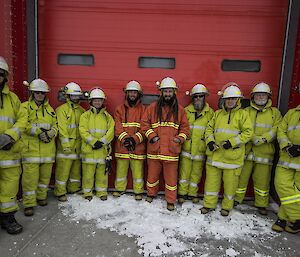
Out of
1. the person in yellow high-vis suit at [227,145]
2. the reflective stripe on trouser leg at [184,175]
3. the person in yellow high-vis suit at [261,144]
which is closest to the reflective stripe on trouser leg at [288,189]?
the person in yellow high-vis suit at [261,144]

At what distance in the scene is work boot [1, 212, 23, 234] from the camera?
11.1ft

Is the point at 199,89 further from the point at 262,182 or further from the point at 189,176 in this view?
Result: the point at 262,182

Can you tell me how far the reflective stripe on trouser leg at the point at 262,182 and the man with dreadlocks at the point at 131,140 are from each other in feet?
→ 5.95

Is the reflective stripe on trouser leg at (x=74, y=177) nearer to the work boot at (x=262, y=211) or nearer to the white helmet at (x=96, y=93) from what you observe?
the white helmet at (x=96, y=93)

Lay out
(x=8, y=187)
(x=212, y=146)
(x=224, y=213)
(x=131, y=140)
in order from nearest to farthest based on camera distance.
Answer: (x=8, y=187)
(x=212, y=146)
(x=224, y=213)
(x=131, y=140)

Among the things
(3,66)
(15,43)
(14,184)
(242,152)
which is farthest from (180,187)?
(15,43)

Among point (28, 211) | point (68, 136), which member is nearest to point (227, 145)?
point (68, 136)

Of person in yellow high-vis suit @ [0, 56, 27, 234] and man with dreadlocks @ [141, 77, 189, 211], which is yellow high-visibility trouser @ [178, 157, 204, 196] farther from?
person in yellow high-vis suit @ [0, 56, 27, 234]

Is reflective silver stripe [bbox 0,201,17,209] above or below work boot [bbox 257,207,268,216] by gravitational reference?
above

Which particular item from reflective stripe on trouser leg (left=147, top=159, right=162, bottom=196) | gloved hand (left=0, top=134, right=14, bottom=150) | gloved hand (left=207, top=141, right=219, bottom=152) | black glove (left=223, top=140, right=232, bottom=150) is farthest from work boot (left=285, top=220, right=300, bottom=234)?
gloved hand (left=0, top=134, right=14, bottom=150)

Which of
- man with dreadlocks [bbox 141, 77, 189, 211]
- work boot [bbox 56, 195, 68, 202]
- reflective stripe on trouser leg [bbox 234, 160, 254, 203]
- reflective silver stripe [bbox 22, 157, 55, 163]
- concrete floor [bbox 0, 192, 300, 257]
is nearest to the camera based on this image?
concrete floor [bbox 0, 192, 300, 257]

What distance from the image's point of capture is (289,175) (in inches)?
148

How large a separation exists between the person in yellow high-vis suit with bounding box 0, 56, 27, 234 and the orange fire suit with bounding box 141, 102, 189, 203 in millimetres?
1803

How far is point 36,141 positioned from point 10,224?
1.18 m
